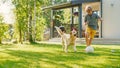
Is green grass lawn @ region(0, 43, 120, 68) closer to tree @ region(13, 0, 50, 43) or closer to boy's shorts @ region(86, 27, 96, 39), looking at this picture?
boy's shorts @ region(86, 27, 96, 39)

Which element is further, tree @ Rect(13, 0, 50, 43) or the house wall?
tree @ Rect(13, 0, 50, 43)

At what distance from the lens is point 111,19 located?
22484 mm

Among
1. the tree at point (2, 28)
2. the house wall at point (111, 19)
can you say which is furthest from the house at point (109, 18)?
the tree at point (2, 28)

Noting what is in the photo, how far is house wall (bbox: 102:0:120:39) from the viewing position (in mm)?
22105

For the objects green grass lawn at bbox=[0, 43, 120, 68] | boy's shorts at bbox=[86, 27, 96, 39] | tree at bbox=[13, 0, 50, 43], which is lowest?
green grass lawn at bbox=[0, 43, 120, 68]

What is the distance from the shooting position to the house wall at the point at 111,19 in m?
22.1

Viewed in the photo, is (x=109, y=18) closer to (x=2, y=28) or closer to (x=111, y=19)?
(x=111, y=19)

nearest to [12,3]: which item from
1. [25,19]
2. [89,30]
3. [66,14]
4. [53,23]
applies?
[25,19]

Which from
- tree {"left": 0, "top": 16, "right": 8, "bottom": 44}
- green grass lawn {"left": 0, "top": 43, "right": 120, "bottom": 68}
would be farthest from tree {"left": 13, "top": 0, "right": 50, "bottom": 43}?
green grass lawn {"left": 0, "top": 43, "right": 120, "bottom": 68}

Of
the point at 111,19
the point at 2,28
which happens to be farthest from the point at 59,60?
the point at 2,28

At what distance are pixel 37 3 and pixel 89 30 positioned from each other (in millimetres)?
13458

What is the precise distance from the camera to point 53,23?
28594 millimetres

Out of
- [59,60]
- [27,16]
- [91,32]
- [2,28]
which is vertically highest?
[27,16]

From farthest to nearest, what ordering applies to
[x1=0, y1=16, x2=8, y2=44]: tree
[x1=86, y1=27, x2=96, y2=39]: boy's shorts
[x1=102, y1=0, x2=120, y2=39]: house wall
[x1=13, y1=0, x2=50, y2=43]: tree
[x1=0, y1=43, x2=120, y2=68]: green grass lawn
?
[x1=0, y1=16, x2=8, y2=44]: tree < [x1=13, y1=0, x2=50, y2=43]: tree < [x1=102, y1=0, x2=120, y2=39]: house wall < [x1=86, y1=27, x2=96, y2=39]: boy's shorts < [x1=0, y1=43, x2=120, y2=68]: green grass lawn
